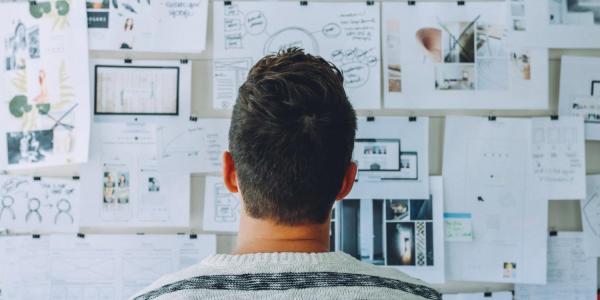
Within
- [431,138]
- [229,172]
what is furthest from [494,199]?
[229,172]

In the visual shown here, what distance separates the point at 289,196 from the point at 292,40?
768mm

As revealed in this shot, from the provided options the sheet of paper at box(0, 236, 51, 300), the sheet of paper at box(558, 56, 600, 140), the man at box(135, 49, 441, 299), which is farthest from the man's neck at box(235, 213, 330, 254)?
the sheet of paper at box(558, 56, 600, 140)

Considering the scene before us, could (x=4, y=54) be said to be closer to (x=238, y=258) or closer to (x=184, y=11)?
(x=184, y=11)

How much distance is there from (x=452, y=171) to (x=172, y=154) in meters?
0.73

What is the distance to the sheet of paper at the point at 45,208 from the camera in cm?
135

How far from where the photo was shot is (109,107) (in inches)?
52.8

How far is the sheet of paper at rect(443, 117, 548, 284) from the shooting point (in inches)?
53.7

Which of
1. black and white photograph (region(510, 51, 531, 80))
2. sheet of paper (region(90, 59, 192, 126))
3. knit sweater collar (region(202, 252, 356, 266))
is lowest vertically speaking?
knit sweater collar (region(202, 252, 356, 266))

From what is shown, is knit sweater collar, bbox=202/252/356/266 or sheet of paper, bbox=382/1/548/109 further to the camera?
sheet of paper, bbox=382/1/548/109

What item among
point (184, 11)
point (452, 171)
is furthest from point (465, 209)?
point (184, 11)

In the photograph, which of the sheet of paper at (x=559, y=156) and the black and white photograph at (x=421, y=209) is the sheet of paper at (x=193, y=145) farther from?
the sheet of paper at (x=559, y=156)

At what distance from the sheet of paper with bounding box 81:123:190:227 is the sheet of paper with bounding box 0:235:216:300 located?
54 mm

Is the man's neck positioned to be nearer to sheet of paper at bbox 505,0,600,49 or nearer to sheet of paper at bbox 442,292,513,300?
sheet of paper at bbox 442,292,513,300

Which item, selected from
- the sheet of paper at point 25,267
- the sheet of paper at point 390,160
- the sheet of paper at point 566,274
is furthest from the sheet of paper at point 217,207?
the sheet of paper at point 566,274
